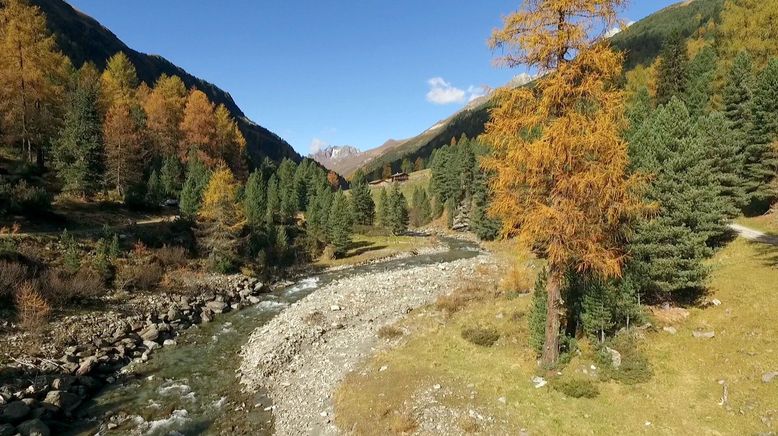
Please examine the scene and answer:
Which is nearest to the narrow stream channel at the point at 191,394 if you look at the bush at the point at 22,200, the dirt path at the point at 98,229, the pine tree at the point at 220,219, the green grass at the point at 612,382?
the green grass at the point at 612,382

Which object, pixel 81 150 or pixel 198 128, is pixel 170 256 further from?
pixel 198 128

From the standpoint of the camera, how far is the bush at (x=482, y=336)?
22.4m

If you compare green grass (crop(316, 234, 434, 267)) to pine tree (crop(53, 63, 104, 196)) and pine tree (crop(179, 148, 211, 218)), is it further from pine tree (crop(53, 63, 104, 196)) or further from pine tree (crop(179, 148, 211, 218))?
pine tree (crop(53, 63, 104, 196))

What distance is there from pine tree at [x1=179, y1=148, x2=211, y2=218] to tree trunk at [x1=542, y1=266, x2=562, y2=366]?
46.9 m

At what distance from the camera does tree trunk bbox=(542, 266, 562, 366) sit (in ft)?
54.4

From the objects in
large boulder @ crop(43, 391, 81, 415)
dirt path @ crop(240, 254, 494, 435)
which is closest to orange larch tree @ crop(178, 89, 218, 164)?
dirt path @ crop(240, 254, 494, 435)

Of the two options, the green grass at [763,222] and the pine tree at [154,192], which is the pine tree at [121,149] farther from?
the green grass at [763,222]

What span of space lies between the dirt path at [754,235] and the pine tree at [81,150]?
212 feet

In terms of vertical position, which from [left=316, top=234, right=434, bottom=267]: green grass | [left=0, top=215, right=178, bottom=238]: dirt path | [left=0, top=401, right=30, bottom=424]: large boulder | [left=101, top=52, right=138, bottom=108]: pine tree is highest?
[left=101, top=52, right=138, bottom=108]: pine tree

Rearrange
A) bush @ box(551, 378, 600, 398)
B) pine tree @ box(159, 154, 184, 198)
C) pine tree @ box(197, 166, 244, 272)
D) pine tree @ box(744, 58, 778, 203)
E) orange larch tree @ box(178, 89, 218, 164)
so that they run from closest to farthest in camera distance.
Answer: bush @ box(551, 378, 600, 398)
pine tree @ box(744, 58, 778, 203)
pine tree @ box(197, 166, 244, 272)
pine tree @ box(159, 154, 184, 198)
orange larch tree @ box(178, 89, 218, 164)

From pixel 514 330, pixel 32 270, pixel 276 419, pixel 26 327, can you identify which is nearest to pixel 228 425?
pixel 276 419

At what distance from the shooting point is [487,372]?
19.1m

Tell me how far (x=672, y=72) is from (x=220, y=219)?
64.9 meters

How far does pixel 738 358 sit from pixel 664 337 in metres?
3.04
